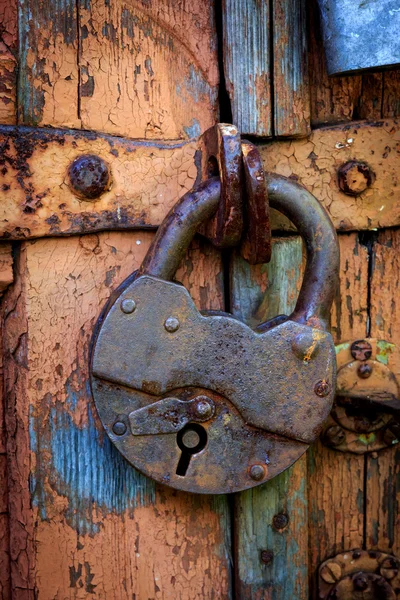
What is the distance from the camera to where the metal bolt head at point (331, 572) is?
0.86 meters

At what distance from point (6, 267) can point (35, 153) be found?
0.48ft

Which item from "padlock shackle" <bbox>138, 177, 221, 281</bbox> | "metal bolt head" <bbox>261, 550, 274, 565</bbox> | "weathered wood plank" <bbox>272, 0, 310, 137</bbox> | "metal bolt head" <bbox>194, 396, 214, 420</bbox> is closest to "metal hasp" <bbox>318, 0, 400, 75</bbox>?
"weathered wood plank" <bbox>272, 0, 310, 137</bbox>

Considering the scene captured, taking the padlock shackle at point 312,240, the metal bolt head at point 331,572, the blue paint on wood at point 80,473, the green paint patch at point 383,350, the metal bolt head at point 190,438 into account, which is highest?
the padlock shackle at point 312,240

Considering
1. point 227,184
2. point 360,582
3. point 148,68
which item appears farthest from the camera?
point 360,582

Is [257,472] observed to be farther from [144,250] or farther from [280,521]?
[144,250]

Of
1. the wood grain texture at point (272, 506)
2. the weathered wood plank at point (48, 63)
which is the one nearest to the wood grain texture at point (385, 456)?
the wood grain texture at point (272, 506)

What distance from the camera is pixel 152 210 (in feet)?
2.47

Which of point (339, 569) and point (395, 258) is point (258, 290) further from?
point (339, 569)

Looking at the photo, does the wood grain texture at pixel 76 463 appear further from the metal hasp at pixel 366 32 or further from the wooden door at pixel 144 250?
the metal hasp at pixel 366 32

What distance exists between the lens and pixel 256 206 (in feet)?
2.15

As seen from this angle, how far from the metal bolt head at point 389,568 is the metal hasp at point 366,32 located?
69 centimetres

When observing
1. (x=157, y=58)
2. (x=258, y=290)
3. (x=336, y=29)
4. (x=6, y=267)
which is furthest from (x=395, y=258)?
(x=6, y=267)

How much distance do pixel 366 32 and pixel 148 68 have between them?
271mm

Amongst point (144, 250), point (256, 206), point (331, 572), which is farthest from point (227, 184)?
point (331, 572)
